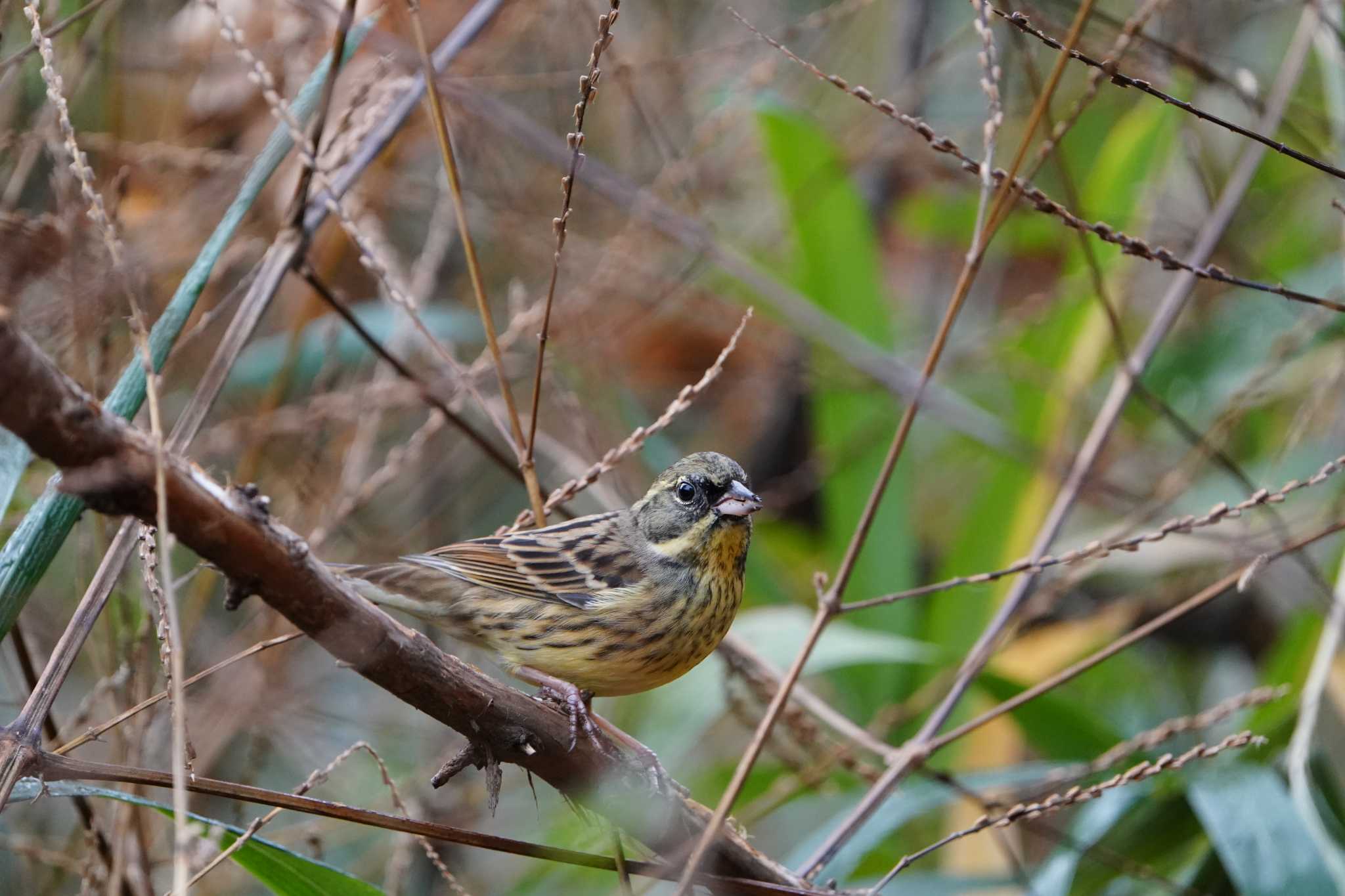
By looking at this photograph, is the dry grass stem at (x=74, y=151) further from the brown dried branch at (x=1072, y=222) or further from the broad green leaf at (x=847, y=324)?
the broad green leaf at (x=847, y=324)

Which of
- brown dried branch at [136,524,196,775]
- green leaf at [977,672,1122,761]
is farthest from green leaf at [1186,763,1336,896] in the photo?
brown dried branch at [136,524,196,775]

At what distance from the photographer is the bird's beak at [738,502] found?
2686 mm

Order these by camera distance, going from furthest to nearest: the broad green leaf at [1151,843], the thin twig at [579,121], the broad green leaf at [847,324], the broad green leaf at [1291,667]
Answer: the broad green leaf at [847,324] → the broad green leaf at [1291,667] → the broad green leaf at [1151,843] → the thin twig at [579,121]

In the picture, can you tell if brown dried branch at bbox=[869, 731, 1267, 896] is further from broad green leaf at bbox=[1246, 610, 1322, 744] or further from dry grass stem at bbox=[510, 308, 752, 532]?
broad green leaf at bbox=[1246, 610, 1322, 744]

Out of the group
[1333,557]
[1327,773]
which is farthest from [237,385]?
[1333,557]

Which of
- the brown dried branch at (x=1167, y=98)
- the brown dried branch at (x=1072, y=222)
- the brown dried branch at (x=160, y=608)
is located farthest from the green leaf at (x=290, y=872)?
the brown dried branch at (x=1167, y=98)

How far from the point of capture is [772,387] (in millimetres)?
6047

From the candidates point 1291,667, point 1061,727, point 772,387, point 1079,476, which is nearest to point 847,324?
point 772,387

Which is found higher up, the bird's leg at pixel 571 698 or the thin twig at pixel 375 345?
the thin twig at pixel 375 345

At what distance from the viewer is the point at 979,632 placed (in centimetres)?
455

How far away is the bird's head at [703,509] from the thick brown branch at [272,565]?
0.88 metres

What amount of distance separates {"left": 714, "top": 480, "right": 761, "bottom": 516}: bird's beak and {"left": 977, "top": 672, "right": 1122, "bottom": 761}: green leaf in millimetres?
1251

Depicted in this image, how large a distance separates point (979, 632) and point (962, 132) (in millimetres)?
2415

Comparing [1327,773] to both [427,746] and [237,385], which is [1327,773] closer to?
[427,746]
